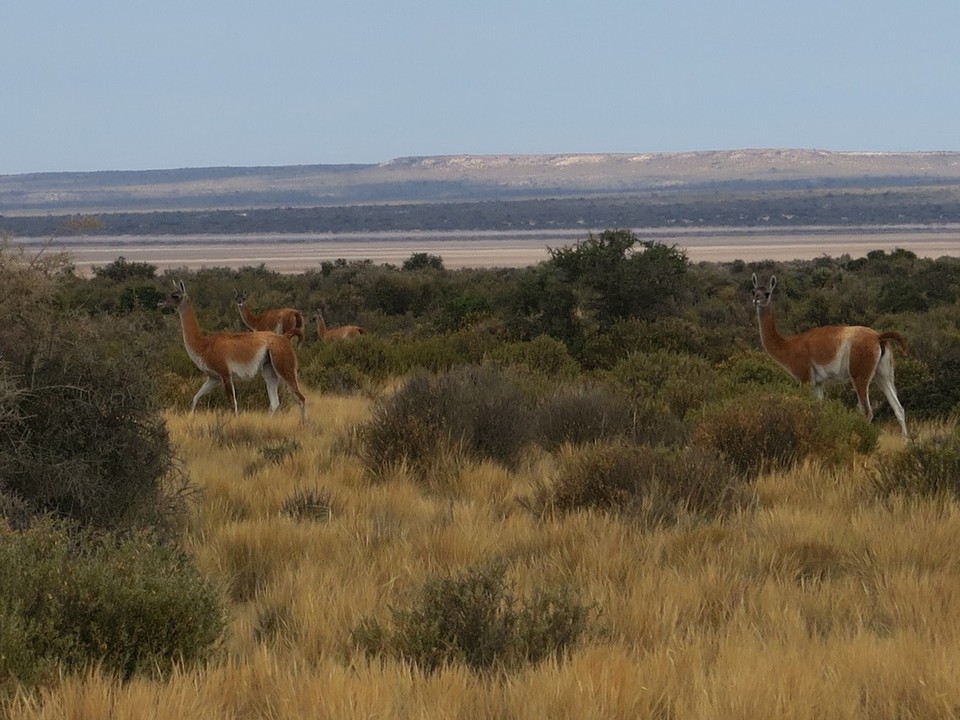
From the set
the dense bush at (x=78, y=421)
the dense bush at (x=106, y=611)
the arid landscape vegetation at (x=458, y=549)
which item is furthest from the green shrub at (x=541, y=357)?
the dense bush at (x=106, y=611)

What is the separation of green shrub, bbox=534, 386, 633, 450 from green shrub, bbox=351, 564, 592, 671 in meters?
5.39

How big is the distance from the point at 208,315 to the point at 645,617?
26546 millimetres

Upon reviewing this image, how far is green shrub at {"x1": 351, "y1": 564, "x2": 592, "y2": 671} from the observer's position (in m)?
4.91

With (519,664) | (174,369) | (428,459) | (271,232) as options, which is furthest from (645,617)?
(271,232)

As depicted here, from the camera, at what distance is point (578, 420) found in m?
10.9

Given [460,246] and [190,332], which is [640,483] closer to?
[190,332]

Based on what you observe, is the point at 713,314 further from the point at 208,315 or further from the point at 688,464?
the point at 688,464

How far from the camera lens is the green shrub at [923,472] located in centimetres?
795

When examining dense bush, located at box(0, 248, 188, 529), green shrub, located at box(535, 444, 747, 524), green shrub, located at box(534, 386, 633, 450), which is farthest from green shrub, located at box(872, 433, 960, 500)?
dense bush, located at box(0, 248, 188, 529)

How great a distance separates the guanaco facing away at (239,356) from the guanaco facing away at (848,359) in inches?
189

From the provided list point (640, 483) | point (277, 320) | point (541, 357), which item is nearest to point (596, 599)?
point (640, 483)

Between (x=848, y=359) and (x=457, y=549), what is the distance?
677cm

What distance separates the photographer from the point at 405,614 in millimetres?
5117

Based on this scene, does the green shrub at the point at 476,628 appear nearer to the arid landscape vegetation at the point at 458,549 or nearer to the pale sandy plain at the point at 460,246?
the arid landscape vegetation at the point at 458,549
